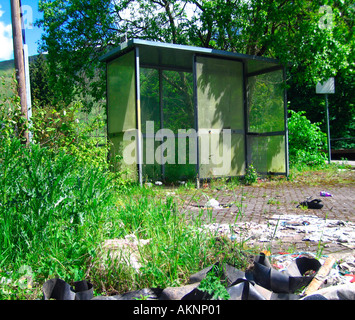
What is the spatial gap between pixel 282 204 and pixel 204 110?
147 inches

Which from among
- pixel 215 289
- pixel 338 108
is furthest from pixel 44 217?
pixel 338 108

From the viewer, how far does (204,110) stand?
30.8ft

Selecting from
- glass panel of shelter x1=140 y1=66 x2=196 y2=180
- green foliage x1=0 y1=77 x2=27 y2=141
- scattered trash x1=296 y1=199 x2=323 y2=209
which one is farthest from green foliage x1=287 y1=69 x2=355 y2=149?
green foliage x1=0 y1=77 x2=27 y2=141

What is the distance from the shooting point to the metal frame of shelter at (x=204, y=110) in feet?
30.1

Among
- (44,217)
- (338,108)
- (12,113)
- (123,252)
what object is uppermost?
(338,108)

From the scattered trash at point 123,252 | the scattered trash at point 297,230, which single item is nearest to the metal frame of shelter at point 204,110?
the scattered trash at point 297,230

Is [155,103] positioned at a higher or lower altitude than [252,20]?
lower

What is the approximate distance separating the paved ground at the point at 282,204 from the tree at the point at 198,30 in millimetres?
3093

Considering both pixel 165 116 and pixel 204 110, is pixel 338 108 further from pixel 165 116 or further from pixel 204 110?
pixel 204 110
